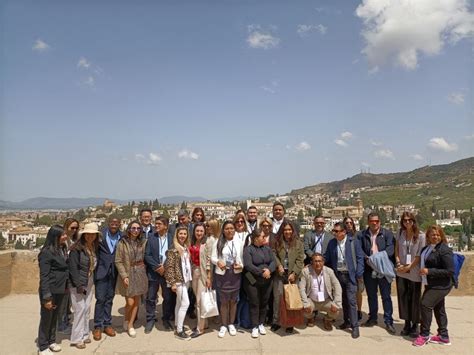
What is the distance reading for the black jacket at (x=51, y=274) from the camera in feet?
12.0

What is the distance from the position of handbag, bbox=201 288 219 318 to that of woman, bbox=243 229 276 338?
0.44m

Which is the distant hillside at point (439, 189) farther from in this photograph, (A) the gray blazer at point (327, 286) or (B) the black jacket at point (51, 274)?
(B) the black jacket at point (51, 274)

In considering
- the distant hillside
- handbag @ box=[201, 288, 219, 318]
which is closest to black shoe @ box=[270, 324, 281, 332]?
handbag @ box=[201, 288, 219, 318]

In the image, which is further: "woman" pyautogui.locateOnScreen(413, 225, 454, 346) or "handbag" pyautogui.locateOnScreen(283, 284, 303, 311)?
"handbag" pyautogui.locateOnScreen(283, 284, 303, 311)

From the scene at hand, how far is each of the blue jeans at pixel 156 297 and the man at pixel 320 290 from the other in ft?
5.84

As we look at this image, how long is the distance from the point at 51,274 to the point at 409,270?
4372 millimetres

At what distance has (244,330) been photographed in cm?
439

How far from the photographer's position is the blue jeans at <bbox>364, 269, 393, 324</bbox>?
4523 millimetres

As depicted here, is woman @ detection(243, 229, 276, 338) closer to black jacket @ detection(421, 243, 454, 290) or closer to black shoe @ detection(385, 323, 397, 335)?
black shoe @ detection(385, 323, 397, 335)

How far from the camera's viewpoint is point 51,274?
376 centimetres

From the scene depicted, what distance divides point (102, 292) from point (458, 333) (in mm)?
4721

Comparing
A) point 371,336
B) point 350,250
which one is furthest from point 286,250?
point 371,336

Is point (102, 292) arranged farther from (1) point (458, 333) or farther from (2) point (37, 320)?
(1) point (458, 333)

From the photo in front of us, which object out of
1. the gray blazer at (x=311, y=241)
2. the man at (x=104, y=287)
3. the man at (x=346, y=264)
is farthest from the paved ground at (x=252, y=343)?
the gray blazer at (x=311, y=241)
